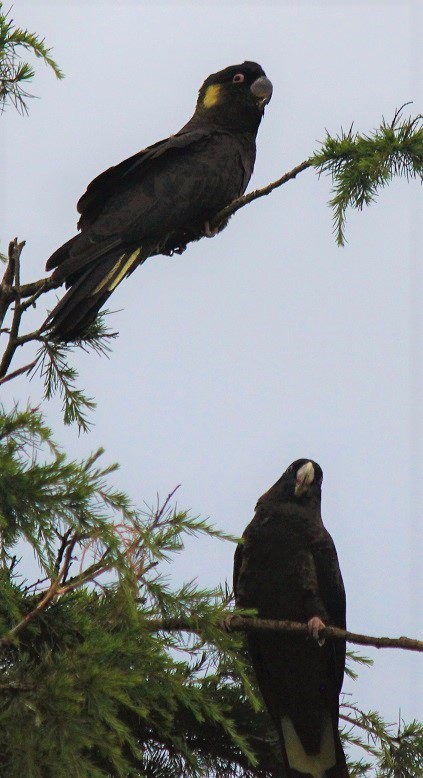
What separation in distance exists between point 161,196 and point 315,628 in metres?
2.54

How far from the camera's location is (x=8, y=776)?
2734mm

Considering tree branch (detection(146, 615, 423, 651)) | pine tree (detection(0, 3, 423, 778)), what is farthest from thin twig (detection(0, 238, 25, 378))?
tree branch (detection(146, 615, 423, 651))

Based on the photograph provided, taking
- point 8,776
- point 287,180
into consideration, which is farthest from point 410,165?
point 8,776

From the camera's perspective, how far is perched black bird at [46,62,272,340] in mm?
4703

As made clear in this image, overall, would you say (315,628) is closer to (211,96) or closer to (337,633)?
(337,633)

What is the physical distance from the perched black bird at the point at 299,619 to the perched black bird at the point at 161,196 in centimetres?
139

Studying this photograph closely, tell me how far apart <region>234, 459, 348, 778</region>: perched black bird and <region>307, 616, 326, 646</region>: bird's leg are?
0.18 metres

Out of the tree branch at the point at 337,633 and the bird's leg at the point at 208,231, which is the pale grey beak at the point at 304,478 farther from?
the bird's leg at the point at 208,231

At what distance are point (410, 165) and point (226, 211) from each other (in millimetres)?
1319

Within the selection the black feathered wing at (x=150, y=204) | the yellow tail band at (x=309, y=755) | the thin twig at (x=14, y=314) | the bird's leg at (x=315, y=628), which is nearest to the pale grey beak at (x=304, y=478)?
the bird's leg at (x=315, y=628)

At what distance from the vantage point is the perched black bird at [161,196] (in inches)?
185

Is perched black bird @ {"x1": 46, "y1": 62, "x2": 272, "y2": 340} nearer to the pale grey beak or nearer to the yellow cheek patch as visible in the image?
the yellow cheek patch

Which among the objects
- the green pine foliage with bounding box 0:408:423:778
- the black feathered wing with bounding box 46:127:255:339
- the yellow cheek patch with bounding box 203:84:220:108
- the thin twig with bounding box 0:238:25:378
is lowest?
the green pine foliage with bounding box 0:408:423:778

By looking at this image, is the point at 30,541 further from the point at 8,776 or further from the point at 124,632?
the point at 8,776
